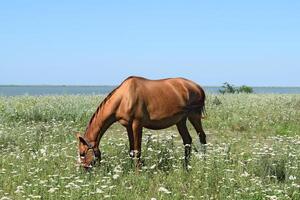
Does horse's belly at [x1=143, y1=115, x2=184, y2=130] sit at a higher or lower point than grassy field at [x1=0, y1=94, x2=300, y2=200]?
A: higher

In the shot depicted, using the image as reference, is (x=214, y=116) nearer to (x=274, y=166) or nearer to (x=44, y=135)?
(x=44, y=135)

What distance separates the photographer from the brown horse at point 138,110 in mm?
9458

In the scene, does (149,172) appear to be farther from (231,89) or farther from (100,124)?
(231,89)

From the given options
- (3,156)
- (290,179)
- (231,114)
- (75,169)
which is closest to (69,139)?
(3,156)

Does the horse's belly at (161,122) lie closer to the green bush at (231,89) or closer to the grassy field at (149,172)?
the grassy field at (149,172)

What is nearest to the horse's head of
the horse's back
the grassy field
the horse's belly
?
the grassy field

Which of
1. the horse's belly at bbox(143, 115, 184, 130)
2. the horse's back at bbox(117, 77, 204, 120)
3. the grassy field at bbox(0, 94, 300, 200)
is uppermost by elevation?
the horse's back at bbox(117, 77, 204, 120)

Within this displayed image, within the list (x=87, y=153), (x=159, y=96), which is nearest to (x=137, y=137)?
(x=87, y=153)

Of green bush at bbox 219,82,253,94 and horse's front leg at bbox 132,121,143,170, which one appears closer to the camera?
horse's front leg at bbox 132,121,143,170

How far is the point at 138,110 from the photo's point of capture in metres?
9.62

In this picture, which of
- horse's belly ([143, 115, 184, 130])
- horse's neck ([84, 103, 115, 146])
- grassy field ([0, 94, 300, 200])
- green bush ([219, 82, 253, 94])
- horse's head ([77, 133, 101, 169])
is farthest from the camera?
green bush ([219, 82, 253, 94])

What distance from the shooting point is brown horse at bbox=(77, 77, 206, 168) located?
9.46m

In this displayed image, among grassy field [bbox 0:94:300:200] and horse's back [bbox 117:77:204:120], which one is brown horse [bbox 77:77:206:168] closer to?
horse's back [bbox 117:77:204:120]

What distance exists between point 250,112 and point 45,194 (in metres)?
14.4
